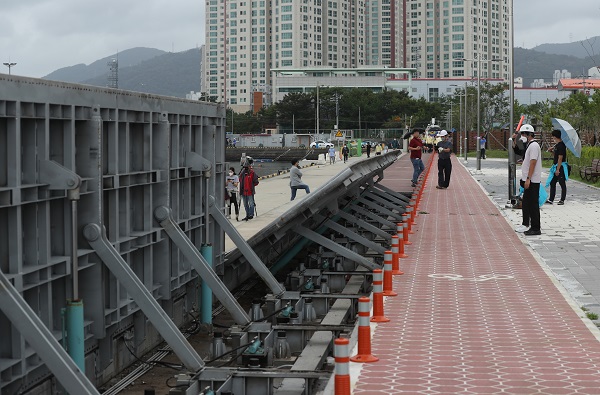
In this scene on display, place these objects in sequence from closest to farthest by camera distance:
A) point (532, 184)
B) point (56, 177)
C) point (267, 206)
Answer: point (56, 177), point (532, 184), point (267, 206)

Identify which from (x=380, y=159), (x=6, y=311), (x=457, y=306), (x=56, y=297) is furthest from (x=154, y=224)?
(x=380, y=159)

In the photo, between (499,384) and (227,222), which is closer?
(499,384)

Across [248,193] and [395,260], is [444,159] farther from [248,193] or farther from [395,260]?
[395,260]

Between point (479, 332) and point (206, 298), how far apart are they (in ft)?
14.1

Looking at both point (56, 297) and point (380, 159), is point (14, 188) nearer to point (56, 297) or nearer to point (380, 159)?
point (56, 297)

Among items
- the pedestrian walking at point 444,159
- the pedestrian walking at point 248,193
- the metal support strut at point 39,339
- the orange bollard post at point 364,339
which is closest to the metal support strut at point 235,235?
the orange bollard post at point 364,339

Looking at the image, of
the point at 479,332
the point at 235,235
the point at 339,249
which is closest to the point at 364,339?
the point at 479,332

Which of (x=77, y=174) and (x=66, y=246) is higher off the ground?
(x=77, y=174)

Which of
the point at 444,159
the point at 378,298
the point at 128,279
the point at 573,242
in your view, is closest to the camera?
the point at 128,279

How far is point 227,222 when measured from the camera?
14922 millimetres

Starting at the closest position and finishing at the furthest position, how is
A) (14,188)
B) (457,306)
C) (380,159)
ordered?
1. (14,188)
2. (457,306)
3. (380,159)

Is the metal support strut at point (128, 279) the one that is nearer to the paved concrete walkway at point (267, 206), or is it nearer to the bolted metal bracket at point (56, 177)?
the bolted metal bracket at point (56, 177)

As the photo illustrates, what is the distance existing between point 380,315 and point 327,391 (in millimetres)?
3496

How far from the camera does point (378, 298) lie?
12.2 meters
